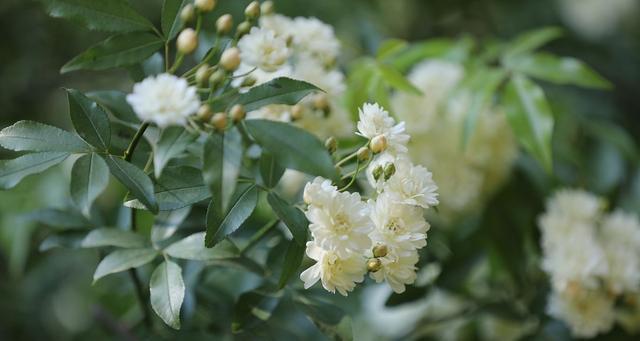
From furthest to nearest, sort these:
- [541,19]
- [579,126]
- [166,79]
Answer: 1. [541,19]
2. [579,126]
3. [166,79]

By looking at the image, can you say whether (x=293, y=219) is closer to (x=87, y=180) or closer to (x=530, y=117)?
(x=87, y=180)

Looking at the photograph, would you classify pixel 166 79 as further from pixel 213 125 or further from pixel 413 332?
pixel 413 332

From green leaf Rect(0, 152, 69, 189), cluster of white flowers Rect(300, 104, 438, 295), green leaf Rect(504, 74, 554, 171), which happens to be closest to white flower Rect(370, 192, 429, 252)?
cluster of white flowers Rect(300, 104, 438, 295)

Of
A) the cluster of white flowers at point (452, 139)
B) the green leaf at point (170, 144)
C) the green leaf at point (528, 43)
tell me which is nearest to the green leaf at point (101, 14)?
the green leaf at point (170, 144)

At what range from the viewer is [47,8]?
19.9 inches

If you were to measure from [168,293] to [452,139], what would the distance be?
1.69 ft

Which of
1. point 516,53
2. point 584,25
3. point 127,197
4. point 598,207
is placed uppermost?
point 127,197

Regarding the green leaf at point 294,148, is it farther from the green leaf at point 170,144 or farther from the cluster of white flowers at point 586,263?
the cluster of white flowers at point 586,263

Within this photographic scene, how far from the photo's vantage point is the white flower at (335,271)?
51 cm

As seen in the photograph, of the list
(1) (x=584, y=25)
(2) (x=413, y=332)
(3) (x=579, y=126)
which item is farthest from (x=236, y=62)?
(1) (x=584, y=25)

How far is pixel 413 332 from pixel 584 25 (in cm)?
121

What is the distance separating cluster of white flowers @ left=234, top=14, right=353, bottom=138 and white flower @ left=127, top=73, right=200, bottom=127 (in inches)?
5.8

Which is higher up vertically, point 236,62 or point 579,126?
point 236,62

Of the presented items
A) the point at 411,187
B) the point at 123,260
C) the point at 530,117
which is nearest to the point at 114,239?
the point at 123,260
